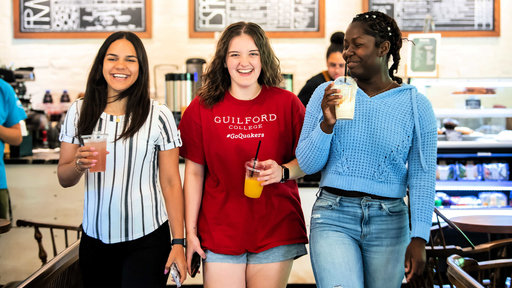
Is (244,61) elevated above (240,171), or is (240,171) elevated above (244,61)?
(244,61)

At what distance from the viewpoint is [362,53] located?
1.53 m

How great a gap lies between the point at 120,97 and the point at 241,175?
0.59 m

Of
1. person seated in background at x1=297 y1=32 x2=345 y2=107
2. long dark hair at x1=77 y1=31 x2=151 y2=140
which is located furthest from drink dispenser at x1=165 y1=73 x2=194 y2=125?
long dark hair at x1=77 y1=31 x2=151 y2=140

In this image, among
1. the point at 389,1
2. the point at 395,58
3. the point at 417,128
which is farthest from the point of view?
the point at 389,1

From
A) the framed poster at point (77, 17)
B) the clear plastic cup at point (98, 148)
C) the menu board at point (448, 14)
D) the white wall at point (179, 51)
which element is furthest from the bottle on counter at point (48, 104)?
the menu board at point (448, 14)

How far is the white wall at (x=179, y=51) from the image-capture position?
4766 mm

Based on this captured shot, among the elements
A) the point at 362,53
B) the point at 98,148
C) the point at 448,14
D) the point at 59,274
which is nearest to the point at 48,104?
the point at 59,274

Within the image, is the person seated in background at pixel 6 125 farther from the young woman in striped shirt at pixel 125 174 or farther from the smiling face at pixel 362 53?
the smiling face at pixel 362 53

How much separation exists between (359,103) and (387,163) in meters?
0.24

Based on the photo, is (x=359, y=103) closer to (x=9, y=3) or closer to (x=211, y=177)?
(x=211, y=177)

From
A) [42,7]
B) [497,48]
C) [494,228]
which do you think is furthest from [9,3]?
[497,48]

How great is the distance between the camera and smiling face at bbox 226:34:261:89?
5.74 ft

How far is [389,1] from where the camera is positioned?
466 centimetres

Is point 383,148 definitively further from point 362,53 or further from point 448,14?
point 448,14
